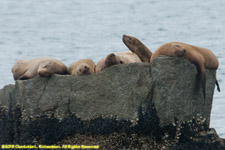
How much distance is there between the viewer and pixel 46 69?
389 inches

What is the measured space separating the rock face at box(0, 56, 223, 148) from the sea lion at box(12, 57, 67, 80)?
185 mm

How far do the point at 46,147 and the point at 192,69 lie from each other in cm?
308

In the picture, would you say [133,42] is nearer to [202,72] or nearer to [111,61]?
[111,61]

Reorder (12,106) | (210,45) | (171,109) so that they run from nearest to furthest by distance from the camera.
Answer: (171,109), (12,106), (210,45)

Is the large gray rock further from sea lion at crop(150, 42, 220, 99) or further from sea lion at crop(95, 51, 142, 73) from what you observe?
sea lion at crop(95, 51, 142, 73)

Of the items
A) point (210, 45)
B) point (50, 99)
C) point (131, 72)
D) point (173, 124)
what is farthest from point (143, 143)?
point (210, 45)

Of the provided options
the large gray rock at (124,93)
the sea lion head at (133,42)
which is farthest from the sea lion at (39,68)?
the sea lion head at (133,42)

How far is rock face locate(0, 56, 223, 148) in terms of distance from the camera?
9.21 metres

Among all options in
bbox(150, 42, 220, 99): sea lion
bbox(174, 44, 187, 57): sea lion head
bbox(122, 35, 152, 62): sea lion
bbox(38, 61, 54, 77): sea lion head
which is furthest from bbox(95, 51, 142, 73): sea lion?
bbox(174, 44, 187, 57): sea lion head

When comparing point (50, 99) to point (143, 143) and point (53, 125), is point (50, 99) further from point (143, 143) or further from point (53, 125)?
point (143, 143)

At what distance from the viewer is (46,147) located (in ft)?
31.0

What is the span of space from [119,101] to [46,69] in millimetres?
1627

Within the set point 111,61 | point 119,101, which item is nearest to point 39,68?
point 111,61

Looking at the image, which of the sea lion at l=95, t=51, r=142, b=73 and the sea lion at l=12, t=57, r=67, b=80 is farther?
the sea lion at l=95, t=51, r=142, b=73
